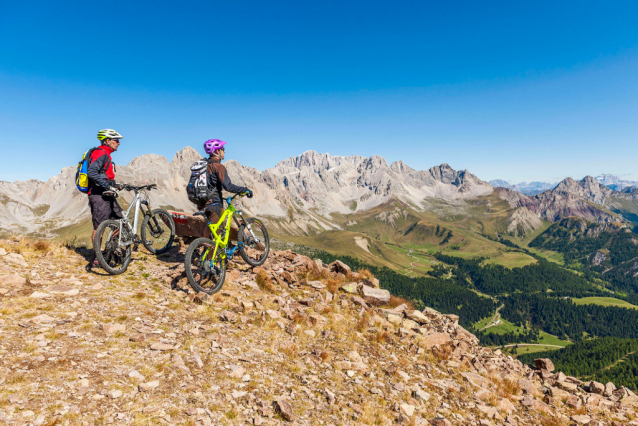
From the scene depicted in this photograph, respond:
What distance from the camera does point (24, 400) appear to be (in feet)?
17.7

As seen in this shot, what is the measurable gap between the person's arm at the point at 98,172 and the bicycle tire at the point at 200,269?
→ 455 cm

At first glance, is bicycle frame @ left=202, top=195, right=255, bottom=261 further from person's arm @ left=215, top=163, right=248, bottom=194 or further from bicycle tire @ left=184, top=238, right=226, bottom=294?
person's arm @ left=215, top=163, right=248, bottom=194

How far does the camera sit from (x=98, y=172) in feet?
38.2

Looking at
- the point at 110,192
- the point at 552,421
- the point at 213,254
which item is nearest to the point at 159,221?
the point at 110,192

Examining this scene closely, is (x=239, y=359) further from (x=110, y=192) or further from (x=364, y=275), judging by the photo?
(x=364, y=275)

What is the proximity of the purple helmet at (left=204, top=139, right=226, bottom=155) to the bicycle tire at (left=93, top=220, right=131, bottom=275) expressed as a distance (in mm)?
4946

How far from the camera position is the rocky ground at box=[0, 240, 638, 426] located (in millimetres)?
6258

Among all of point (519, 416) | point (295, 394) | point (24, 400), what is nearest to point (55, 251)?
→ point (24, 400)

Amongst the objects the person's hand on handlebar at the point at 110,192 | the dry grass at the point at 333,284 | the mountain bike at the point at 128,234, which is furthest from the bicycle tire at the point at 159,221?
the dry grass at the point at 333,284

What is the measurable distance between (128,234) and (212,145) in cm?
560

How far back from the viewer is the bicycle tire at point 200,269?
11219mm

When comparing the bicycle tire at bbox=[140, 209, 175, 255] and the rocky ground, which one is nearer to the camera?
the rocky ground

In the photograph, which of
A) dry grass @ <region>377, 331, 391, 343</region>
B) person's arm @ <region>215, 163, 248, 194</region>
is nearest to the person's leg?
person's arm @ <region>215, 163, 248, 194</region>

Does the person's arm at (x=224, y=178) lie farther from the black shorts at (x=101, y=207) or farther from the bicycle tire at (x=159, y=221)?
the black shorts at (x=101, y=207)
